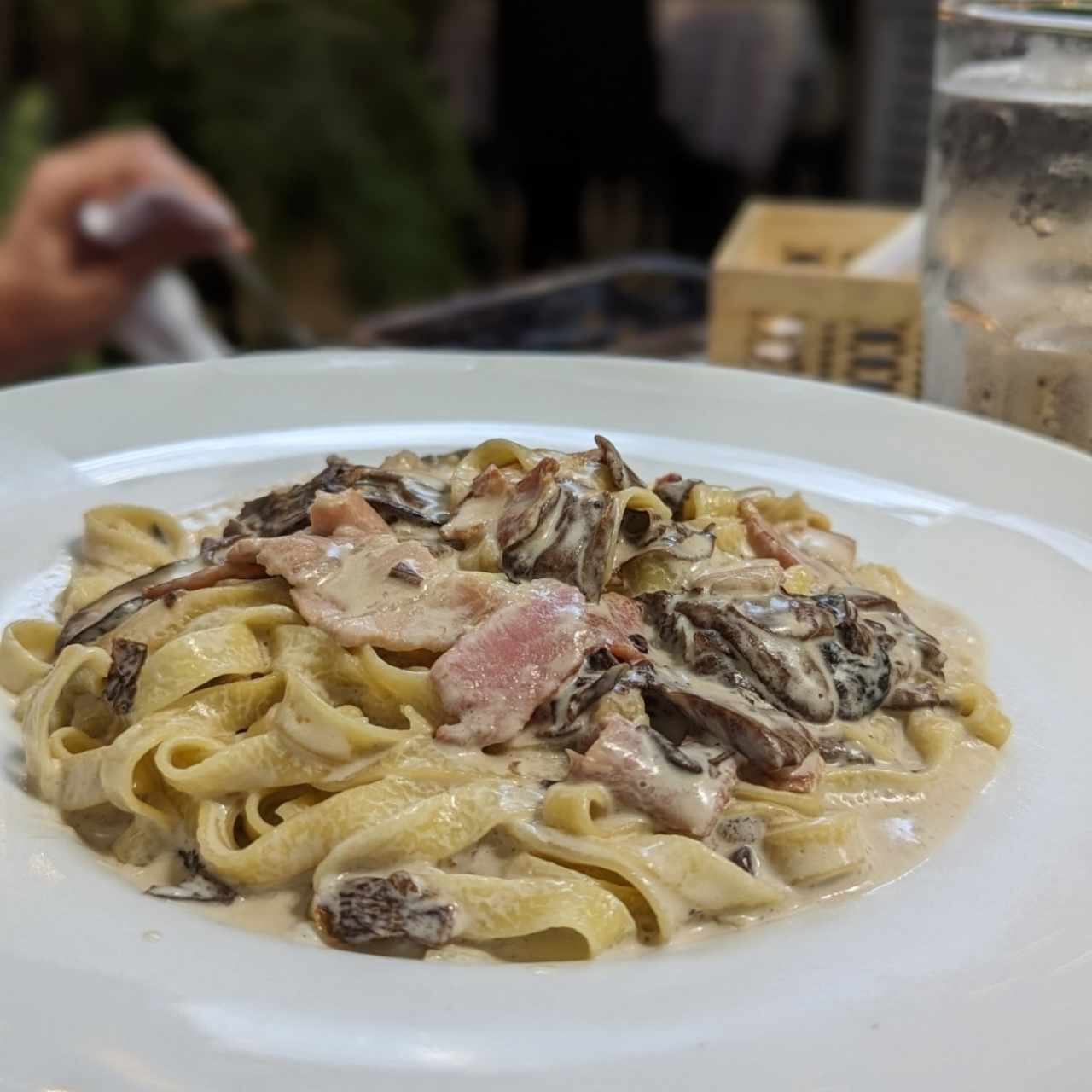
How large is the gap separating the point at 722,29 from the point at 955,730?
7.87m

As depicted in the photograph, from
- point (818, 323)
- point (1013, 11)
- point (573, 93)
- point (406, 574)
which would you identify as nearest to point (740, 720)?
point (406, 574)

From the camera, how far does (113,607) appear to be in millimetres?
2662

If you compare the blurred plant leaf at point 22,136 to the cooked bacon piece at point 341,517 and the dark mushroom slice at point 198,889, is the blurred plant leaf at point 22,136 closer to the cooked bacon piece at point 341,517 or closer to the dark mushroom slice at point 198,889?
the cooked bacon piece at point 341,517

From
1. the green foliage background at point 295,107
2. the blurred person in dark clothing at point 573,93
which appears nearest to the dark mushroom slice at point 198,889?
the green foliage background at point 295,107

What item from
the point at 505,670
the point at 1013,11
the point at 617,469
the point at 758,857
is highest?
the point at 1013,11

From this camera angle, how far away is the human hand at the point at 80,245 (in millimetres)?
5945

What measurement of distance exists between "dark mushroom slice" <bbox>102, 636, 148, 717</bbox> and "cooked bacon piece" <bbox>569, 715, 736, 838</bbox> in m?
0.82

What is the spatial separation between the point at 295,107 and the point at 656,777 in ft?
24.2

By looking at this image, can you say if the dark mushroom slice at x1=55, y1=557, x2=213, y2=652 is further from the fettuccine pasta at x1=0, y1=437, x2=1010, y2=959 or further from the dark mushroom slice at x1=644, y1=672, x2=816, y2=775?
the dark mushroom slice at x1=644, y1=672, x2=816, y2=775

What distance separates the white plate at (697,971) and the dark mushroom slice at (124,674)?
0.62 feet

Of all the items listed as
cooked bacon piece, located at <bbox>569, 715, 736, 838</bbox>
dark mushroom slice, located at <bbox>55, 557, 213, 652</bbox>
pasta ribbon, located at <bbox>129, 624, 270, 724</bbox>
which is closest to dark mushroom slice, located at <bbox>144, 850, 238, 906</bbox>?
pasta ribbon, located at <bbox>129, 624, 270, 724</bbox>

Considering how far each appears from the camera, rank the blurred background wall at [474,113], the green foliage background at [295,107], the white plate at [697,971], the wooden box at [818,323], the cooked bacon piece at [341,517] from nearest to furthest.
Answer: the white plate at [697,971] < the cooked bacon piece at [341,517] < the wooden box at [818,323] < the green foliage background at [295,107] < the blurred background wall at [474,113]

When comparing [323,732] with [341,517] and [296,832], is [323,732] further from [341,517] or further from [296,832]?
[341,517]

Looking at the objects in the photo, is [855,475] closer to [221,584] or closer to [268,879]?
[221,584]
